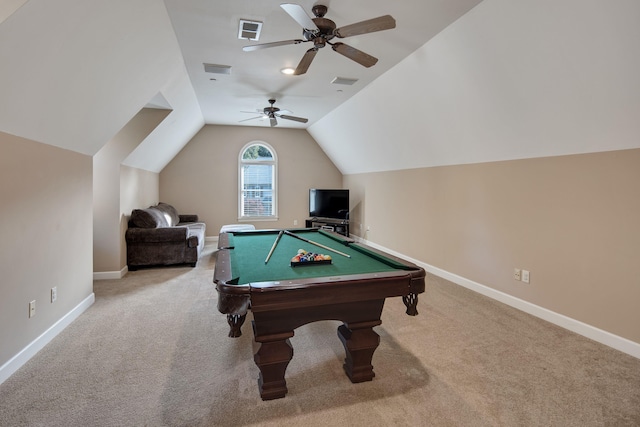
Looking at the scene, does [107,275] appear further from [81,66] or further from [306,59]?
[306,59]

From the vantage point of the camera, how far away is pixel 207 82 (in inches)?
177

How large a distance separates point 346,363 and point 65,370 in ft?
6.69

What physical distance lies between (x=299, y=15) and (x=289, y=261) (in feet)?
5.78

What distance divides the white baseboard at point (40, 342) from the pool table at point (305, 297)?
62.7 inches

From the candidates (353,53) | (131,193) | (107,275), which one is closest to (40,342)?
(107,275)

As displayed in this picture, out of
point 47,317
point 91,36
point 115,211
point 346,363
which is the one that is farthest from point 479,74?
point 115,211

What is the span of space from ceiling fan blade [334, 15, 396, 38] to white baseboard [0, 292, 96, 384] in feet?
11.0

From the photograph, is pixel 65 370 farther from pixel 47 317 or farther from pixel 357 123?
pixel 357 123

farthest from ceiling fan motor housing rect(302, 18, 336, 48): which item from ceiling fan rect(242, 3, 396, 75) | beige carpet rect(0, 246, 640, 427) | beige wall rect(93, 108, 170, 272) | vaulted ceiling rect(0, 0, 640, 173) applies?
beige wall rect(93, 108, 170, 272)

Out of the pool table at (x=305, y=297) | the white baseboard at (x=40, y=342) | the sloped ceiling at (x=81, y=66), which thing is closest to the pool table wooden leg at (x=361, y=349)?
the pool table at (x=305, y=297)

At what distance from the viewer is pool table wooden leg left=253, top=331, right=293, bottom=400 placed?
1.98 metres

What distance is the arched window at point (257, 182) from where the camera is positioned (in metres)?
7.61

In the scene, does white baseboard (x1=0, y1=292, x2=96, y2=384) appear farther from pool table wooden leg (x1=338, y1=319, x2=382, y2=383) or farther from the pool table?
pool table wooden leg (x1=338, y1=319, x2=382, y2=383)

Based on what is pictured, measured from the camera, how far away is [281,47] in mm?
3395
